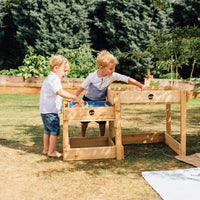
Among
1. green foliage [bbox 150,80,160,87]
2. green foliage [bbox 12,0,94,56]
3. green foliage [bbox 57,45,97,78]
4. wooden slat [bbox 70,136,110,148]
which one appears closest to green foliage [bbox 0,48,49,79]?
green foliage [bbox 57,45,97,78]

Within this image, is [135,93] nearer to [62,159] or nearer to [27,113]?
[62,159]

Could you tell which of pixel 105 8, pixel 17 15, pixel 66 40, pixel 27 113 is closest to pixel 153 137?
pixel 27 113

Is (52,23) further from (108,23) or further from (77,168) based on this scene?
(77,168)

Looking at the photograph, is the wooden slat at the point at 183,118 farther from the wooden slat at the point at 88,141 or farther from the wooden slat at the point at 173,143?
the wooden slat at the point at 88,141

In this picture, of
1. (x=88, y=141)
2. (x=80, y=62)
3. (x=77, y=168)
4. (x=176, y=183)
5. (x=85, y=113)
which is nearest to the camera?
(x=176, y=183)

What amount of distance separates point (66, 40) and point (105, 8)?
2285 millimetres

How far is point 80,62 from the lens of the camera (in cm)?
1035

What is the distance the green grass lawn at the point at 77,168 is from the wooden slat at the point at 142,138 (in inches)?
4.9

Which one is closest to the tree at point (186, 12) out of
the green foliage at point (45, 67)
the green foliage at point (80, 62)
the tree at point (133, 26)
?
the tree at point (133, 26)

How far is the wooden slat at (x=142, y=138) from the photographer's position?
179 inches

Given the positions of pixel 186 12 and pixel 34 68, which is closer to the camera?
pixel 34 68

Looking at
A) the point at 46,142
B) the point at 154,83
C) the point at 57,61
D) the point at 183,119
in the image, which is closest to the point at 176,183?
the point at 183,119

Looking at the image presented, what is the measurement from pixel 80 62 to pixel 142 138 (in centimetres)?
624

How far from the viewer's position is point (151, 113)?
6867mm
